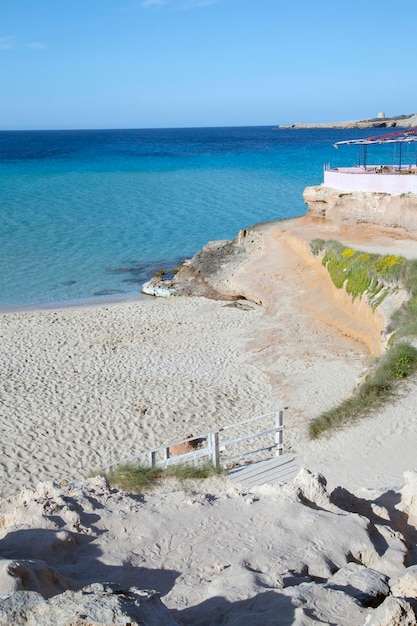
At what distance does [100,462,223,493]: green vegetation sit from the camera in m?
Answer: 8.82

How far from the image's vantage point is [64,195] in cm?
5538

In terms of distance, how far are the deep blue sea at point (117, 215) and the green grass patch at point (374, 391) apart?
53.1ft

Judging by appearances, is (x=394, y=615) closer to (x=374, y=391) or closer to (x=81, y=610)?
(x=81, y=610)

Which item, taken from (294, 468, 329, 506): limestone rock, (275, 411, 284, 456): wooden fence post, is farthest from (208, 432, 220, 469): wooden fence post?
(294, 468, 329, 506): limestone rock

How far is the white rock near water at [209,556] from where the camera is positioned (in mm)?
4098

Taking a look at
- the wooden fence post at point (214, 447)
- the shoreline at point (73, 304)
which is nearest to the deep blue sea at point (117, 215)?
the shoreline at point (73, 304)

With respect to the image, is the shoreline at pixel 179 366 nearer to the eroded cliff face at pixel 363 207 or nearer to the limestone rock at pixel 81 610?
the eroded cliff face at pixel 363 207

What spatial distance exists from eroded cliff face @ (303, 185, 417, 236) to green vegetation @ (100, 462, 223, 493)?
54.4 ft

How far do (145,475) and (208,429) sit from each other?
18.4 ft

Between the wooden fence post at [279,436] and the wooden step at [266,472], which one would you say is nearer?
the wooden step at [266,472]

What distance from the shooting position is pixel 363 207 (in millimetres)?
25688

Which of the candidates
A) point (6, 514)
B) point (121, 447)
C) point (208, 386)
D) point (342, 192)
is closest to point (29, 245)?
point (342, 192)

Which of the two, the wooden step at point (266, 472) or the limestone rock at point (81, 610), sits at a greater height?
the limestone rock at point (81, 610)

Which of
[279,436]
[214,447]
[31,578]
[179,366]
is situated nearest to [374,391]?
[279,436]
